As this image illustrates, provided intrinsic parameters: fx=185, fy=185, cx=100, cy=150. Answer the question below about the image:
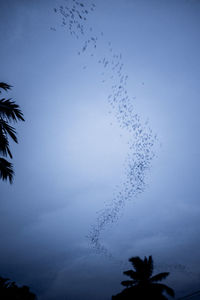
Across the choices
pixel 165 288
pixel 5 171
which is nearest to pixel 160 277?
pixel 165 288

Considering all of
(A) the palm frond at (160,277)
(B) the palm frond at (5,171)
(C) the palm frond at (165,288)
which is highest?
(B) the palm frond at (5,171)

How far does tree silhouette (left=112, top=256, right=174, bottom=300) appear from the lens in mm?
21938

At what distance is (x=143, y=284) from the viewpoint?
23125 millimetres

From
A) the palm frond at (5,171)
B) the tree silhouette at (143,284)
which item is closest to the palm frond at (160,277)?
the tree silhouette at (143,284)

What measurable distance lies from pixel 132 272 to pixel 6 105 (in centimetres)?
2660

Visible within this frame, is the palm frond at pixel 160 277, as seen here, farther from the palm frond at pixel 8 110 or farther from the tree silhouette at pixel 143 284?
the palm frond at pixel 8 110

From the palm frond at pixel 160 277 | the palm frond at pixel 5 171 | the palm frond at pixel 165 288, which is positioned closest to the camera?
the palm frond at pixel 5 171

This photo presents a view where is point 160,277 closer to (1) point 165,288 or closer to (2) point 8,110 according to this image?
(1) point 165,288

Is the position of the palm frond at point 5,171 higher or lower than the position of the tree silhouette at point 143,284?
higher

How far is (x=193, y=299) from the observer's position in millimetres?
93750

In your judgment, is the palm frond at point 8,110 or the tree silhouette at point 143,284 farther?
the tree silhouette at point 143,284

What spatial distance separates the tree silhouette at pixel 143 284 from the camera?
2194 cm

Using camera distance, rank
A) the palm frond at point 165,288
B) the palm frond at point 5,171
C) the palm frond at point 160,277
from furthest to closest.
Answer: the palm frond at point 160,277, the palm frond at point 165,288, the palm frond at point 5,171

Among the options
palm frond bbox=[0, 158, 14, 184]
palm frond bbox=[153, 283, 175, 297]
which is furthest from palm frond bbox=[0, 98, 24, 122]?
palm frond bbox=[153, 283, 175, 297]
